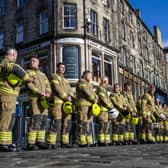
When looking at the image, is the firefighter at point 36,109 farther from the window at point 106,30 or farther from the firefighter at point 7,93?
the window at point 106,30

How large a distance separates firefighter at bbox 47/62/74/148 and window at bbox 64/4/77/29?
15.3 meters

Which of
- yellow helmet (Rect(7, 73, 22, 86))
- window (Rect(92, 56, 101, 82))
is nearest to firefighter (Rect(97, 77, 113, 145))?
yellow helmet (Rect(7, 73, 22, 86))

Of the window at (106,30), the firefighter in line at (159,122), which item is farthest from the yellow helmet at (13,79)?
the window at (106,30)

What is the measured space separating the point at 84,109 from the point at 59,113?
1171mm

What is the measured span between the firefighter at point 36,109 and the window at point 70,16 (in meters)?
15.9

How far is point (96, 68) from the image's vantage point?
2394 centimetres

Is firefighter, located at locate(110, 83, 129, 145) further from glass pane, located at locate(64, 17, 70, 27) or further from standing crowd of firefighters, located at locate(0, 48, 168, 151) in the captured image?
glass pane, located at locate(64, 17, 70, 27)

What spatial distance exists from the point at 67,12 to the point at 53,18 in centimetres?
115

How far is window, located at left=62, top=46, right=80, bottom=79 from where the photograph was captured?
2167cm

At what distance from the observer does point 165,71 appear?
51.3 meters

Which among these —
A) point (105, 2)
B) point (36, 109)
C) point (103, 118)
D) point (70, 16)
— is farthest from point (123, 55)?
point (36, 109)

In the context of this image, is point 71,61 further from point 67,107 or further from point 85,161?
point 85,161

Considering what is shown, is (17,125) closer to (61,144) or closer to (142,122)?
(61,144)

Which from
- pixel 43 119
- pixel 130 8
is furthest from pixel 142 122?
pixel 130 8
